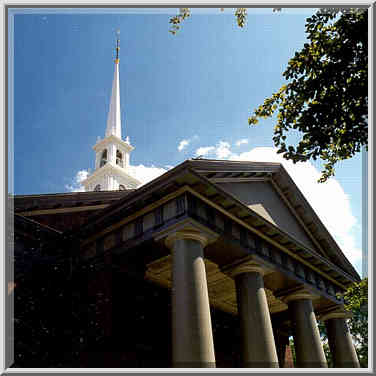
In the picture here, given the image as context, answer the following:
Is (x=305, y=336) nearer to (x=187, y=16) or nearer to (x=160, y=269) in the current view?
(x=160, y=269)

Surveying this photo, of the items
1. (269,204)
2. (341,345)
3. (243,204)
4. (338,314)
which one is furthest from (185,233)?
(341,345)

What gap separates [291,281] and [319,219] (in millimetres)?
4596

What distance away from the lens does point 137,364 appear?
16.5m

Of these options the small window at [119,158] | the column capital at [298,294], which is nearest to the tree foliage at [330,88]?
the column capital at [298,294]

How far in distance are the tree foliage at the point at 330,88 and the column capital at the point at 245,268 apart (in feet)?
23.2

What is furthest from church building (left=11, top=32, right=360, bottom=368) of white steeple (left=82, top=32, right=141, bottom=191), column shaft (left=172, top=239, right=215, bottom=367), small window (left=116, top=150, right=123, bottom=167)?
small window (left=116, top=150, right=123, bottom=167)

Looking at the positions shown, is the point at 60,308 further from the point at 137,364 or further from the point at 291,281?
the point at 291,281

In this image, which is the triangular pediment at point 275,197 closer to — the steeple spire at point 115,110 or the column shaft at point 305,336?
the column shaft at point 305,336

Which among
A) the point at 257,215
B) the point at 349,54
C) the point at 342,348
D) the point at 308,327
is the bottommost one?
the point at 342,348

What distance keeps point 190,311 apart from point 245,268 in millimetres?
4595

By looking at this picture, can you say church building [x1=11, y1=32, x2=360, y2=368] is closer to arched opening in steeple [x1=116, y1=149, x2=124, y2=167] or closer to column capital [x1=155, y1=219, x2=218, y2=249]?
column capital [x1=155, y1=219, x2=218, y2=249]

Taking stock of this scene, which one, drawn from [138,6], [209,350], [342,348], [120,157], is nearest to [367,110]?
[138,6]

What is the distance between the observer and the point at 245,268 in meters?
16.0

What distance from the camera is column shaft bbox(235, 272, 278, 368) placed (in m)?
13.9
